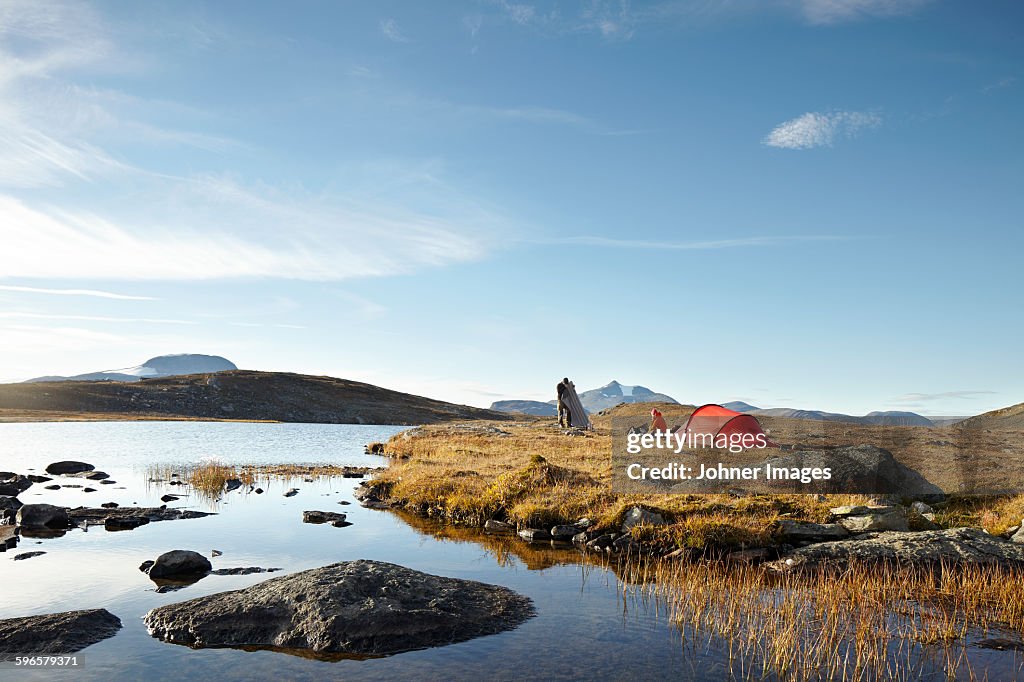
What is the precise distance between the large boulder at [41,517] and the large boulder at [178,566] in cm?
1037

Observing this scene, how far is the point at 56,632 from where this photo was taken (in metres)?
14.3

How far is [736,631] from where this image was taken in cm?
1537

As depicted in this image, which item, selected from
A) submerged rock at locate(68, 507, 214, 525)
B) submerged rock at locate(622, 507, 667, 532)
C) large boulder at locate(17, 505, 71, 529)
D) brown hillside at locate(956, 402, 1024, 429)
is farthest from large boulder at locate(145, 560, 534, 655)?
brown hillside at locate(956, 402, 1024, 429)

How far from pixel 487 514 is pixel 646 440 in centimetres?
1911

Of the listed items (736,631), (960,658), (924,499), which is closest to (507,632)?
(736,631)

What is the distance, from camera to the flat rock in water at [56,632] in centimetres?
1373

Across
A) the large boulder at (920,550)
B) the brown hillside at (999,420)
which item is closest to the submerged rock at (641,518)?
the large boulder at (920,550)

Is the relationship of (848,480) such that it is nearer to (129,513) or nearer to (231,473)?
(129,513)

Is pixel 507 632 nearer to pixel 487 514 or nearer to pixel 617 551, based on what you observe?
pixel 617 551

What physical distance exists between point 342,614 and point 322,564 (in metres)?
7.71

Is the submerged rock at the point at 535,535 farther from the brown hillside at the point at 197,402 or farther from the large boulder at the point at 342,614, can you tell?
the brown hillside at the point at 197,402

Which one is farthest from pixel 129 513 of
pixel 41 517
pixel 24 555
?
pixel 24 555

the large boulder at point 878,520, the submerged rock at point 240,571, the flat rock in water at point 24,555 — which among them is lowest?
the flat rock in water at point 24,555

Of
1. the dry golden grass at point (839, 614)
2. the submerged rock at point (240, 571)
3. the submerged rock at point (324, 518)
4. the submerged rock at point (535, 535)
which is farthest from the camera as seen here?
the submerged rock at point (324, 518)
